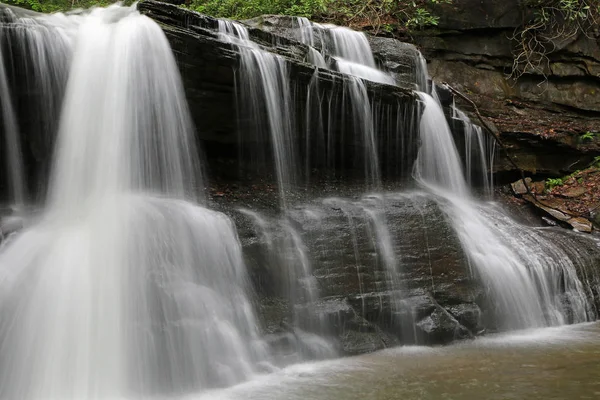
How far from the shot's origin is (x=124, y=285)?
4.63 m

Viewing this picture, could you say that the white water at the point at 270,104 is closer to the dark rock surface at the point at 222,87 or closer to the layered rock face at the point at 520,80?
the dark rock surface at the point at 222,87

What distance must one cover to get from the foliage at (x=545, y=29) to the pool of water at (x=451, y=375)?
28.3 feet

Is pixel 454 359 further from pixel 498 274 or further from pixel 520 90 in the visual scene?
pixel 520 90

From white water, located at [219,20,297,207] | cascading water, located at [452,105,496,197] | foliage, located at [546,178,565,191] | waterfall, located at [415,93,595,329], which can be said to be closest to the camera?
waterfall, located at [415,93,595,329]

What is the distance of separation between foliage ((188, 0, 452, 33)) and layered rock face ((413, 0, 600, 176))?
0.34 metres

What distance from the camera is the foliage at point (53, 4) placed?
13.7m

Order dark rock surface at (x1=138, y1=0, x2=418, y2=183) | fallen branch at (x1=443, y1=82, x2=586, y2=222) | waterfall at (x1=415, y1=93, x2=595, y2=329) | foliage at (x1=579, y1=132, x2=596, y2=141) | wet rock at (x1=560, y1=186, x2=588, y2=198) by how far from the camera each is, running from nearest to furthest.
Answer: waterfall at (x1=415, y1=93, x2=595, y2=329) → dark rock surface at (x1=138, y1=0, x2=418, y2=183) → fallen branch at (x1=443, y1=82, x2=586, y2=222) → wet rock at (x1=560, y1=186, x2=588, y2=198) → foliage at (x1=579, y1=132, x2=596, y2=141)

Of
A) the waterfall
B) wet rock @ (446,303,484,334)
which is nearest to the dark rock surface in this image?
the waterfall

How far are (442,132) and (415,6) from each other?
14.0 feet

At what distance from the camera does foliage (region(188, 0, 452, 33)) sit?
485 inches

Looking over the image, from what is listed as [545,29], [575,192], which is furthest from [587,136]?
[545,29]

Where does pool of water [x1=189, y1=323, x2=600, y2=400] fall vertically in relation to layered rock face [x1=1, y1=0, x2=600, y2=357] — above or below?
below

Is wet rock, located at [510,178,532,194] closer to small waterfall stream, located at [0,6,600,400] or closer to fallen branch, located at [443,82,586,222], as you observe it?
fallen branch, located at [443,82,586,222]

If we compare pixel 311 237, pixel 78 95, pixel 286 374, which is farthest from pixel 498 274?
pixel 78 95
